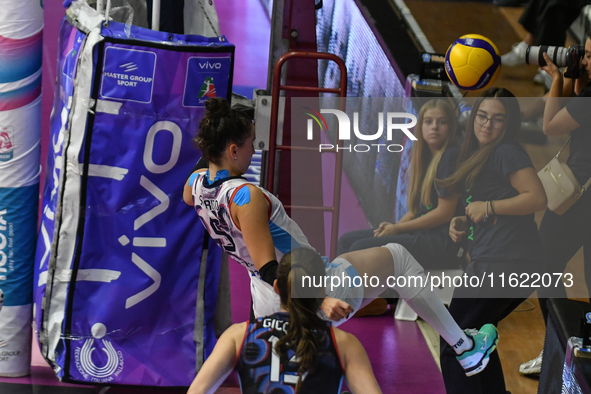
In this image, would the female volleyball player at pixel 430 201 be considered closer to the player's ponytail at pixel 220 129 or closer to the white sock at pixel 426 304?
the white sock at pixel 426 304

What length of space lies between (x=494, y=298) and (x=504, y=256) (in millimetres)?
179

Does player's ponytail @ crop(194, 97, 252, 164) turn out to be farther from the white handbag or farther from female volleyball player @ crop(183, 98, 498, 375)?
the white handbag

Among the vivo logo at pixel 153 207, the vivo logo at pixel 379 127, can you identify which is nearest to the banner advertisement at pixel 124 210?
the vivo logo at pixel 153 207

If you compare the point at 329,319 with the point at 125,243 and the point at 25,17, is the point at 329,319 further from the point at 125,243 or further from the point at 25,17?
the point at 25,17

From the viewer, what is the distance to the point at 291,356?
2225 millimetres

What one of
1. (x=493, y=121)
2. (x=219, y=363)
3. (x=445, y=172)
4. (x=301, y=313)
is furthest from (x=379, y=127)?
(x=219, y=363)

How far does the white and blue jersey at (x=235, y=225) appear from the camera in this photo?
2596mm

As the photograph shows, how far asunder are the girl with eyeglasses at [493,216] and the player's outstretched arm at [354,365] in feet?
2.35

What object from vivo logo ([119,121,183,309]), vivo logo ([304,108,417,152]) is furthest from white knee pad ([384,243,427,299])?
vivo logo ([119,121,183,309])

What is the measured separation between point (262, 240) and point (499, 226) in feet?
3.10

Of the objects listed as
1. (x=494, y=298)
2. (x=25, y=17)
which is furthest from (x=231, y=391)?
(x=25, y=17)

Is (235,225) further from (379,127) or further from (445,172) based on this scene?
(445,172)

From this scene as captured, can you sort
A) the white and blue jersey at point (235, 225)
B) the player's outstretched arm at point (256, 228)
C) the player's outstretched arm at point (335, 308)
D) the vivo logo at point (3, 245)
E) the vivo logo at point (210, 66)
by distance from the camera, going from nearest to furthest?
the player's outstretched arm at point (335, 308) < the player's outstretched arm at point (256, 228) < the white and blue jersey at point (235, 225) < the vivo logo at point (210, 66) < the vivo logo at point (3, 245)

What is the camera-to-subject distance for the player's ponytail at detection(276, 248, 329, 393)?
2.19 meters
